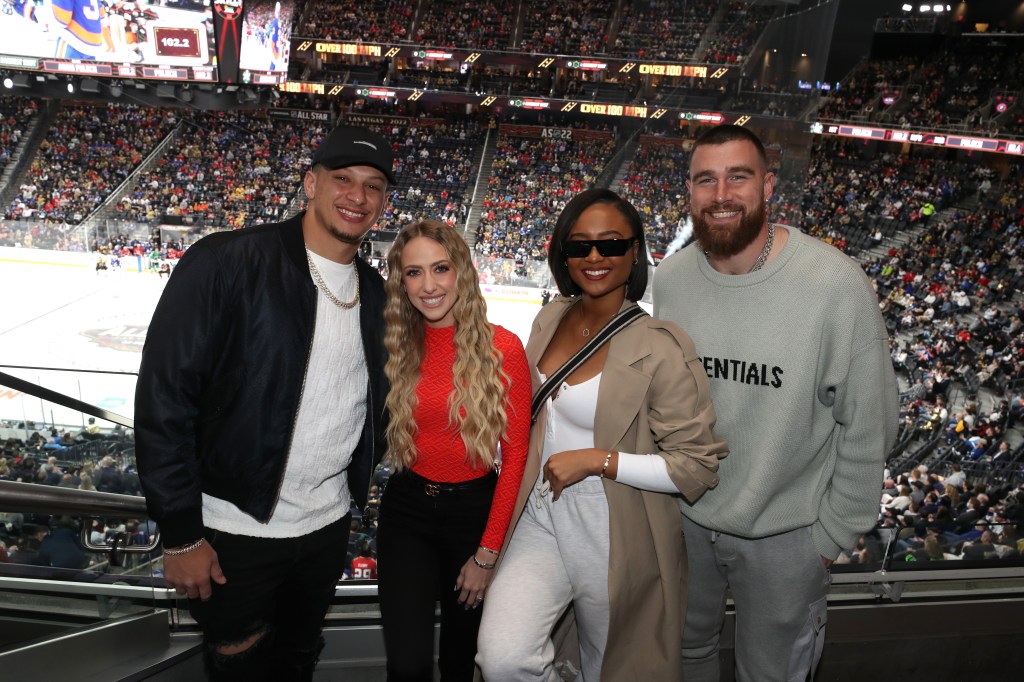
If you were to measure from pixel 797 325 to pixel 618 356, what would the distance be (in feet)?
1.72

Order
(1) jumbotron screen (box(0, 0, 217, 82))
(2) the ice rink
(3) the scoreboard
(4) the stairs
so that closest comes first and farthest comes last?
(2) the ice rink, (3) the scoreboard, (4) the stairs, (1) jumbotron screen (box(0, 0, 217, 82))

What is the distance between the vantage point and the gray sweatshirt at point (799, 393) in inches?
80.0

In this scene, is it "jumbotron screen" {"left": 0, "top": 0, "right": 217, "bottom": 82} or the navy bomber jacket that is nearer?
the navy bomber jacket

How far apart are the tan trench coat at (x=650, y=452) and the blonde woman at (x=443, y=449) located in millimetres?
301

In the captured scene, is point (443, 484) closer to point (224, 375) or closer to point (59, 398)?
point (224, 375)

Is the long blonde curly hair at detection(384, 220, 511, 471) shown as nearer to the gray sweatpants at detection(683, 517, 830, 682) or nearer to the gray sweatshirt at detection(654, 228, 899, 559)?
the gray sweatshirt at detection(654, 228, 899, 559)

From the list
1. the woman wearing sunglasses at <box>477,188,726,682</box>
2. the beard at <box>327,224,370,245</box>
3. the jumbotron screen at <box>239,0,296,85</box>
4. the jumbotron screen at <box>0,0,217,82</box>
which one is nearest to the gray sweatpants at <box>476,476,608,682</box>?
the woman wearing sunglasses at <box>477,188,726,682</box>

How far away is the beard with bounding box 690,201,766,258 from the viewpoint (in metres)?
2.11

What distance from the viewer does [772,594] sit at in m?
2.15

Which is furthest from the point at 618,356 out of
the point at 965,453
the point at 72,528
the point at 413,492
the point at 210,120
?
the point at 210,120

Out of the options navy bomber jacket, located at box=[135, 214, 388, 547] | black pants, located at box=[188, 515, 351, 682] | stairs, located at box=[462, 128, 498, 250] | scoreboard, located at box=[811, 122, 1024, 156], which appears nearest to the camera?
navy bomber jacket, located at box=[135, 214, 388, 547]

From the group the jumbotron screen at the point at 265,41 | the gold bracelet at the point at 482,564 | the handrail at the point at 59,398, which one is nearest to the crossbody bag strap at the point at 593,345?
the gold bracelet at the point at 482,564

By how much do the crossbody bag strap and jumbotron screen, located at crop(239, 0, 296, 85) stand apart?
27.5m

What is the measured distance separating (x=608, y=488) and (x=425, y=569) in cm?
59
